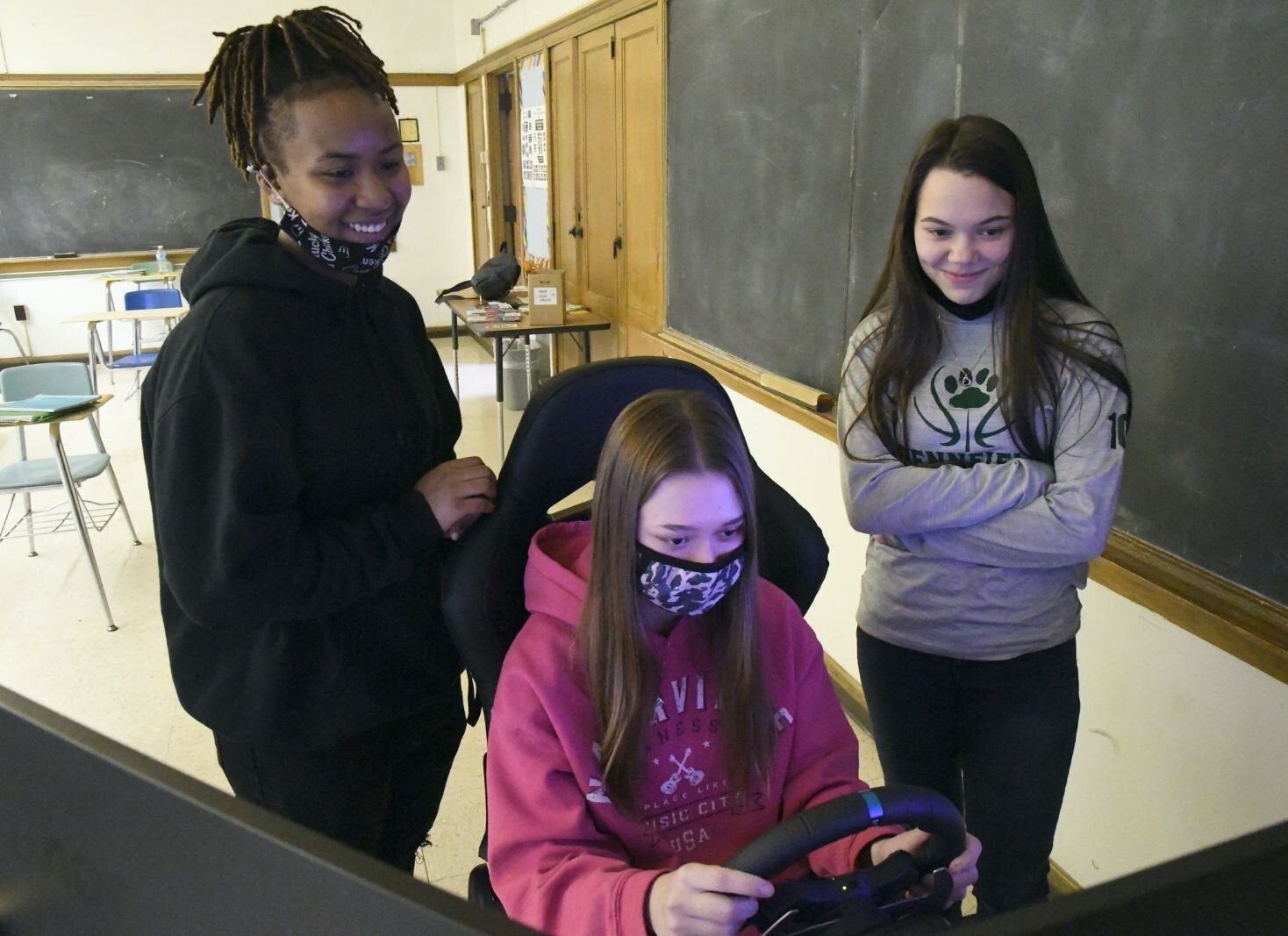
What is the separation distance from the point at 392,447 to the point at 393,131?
373mm

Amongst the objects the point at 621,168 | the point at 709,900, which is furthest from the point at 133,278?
the point at 709,900

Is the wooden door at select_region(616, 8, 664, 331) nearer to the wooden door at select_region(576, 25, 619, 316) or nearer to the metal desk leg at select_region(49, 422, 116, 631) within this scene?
the wooden door at select_region(576, 25, 619, 316)

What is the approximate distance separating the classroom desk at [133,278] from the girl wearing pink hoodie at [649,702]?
20.3ft

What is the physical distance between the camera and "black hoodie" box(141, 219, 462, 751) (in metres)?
0.96

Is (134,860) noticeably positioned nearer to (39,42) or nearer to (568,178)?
(568,178)

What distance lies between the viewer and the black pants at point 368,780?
3.81 ft

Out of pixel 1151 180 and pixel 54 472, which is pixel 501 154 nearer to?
pixel 54 472

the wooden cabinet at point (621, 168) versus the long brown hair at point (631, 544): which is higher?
the wooden cabinet at point (621, 168)

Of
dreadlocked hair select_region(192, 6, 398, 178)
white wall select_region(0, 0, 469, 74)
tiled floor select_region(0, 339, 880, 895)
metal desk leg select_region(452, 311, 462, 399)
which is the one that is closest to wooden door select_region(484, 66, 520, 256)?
white wall select_region(0, 0, 469, 74)

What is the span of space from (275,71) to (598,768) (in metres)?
0.87

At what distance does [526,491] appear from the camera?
1175 mm

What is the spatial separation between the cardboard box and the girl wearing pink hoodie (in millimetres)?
3162

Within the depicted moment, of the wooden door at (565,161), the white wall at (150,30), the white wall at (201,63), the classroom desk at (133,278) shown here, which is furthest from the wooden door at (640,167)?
the classroom desk at (133,278)

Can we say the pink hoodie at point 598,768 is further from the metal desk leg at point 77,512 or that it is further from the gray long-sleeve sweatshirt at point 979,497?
the metal desk leg at point 77,512
